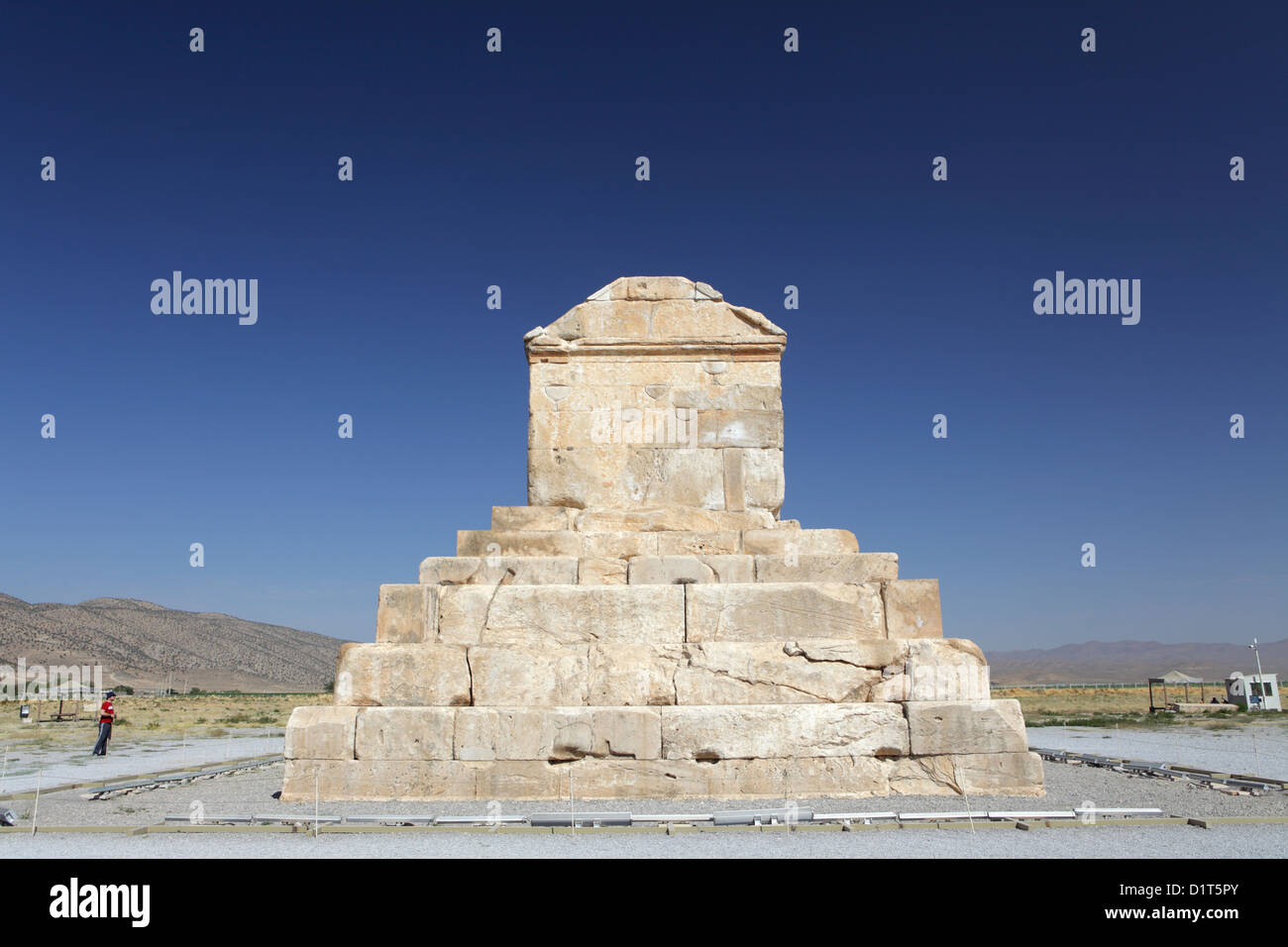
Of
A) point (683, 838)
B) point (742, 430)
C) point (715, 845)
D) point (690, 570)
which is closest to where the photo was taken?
point (715, 845)

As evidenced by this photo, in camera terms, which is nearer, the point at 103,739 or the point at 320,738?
the point at 320,738

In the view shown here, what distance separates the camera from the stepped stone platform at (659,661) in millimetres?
7258

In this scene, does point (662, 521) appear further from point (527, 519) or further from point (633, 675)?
point (633, 675)

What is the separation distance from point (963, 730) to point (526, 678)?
3814mm

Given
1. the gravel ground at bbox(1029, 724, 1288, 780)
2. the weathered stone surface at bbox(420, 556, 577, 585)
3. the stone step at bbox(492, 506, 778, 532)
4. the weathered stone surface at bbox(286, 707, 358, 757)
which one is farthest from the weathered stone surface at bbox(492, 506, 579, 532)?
the gravel ground at bbox(1029, 724, 1288, 780)

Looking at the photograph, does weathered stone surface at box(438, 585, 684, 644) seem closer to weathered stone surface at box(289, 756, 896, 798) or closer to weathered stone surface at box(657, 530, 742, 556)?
weathered stone surface at box(657, 530, 742, 556)

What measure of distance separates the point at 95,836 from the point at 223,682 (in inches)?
3006

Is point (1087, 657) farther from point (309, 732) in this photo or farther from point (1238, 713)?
point (309, 732)

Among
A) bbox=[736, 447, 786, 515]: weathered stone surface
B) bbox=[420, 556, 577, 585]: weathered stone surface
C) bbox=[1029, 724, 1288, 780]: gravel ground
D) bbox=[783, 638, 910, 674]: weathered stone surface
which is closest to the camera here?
bbox=[783, 638, 910, 674]: weathered stone surface

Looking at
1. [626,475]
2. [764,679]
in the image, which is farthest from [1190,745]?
[626,475]

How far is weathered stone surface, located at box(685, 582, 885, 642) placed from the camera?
311 inches

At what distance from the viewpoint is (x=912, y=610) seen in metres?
7.99

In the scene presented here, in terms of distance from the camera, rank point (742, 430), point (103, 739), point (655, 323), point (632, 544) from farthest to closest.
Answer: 1. point (103, 739)
2. point (655, 323)
3. point (742, 430)
4. point (632, 544)

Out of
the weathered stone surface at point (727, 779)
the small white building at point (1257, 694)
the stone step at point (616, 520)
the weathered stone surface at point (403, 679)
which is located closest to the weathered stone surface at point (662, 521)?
the stone step at point (616, 520)
